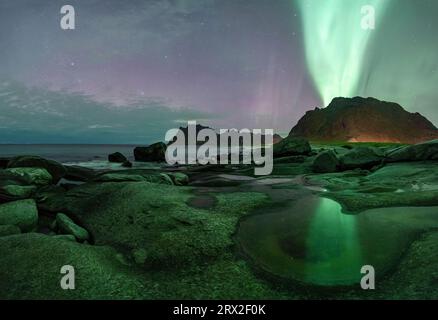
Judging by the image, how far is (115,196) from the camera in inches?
530

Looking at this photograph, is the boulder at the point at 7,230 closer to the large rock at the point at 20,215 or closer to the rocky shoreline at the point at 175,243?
the rocky shoreline at the point at 175,243

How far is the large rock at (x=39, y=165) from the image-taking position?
926 inches

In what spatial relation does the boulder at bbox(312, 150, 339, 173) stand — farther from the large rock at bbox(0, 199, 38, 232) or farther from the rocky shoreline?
the large rock at bbox(0, 199, 38, 232)

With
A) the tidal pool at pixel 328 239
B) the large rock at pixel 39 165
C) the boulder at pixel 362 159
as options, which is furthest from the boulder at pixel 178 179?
the boulder at pixel 362 159

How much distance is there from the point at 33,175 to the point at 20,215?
8931 millimetres

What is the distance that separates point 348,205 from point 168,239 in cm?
750

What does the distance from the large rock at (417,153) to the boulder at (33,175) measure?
27005 millimetres

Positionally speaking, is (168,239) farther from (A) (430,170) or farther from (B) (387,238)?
(A) (430,170)

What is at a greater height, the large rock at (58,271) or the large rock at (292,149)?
the large rock at (292,149)

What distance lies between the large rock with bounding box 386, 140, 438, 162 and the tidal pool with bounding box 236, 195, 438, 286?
15241 millimetres

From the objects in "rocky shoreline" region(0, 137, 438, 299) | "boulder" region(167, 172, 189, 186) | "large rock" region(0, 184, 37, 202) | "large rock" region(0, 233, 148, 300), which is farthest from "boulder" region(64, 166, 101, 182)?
"large rock" region(0, 233, 148, 300)

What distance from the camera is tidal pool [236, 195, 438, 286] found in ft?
23.7

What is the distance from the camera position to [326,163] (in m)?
27.1
